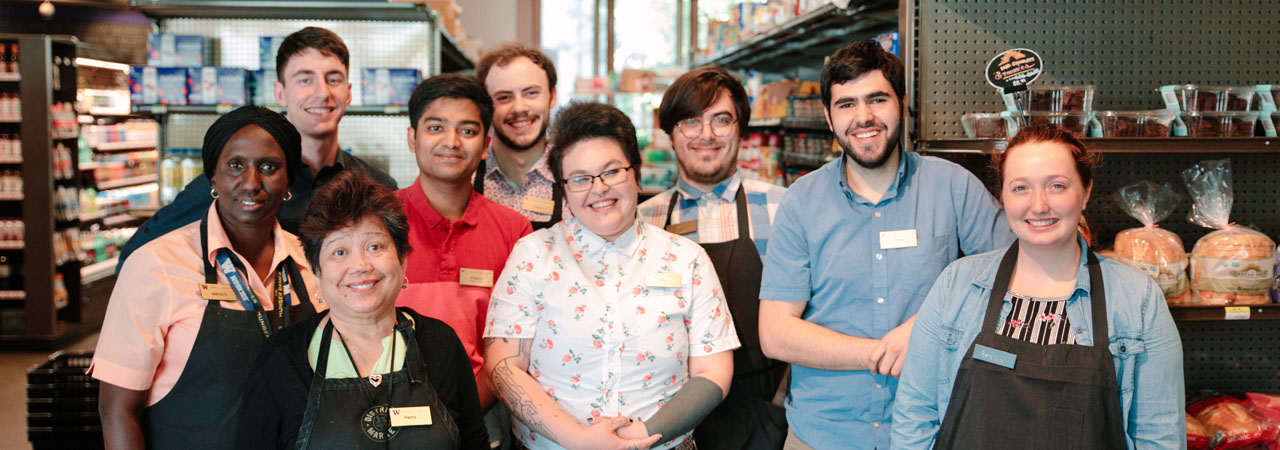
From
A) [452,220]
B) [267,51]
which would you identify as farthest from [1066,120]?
[267,51]

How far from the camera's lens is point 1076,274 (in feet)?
6.29

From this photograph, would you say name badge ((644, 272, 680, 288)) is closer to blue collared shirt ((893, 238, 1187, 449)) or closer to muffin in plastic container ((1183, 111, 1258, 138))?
blue collared shirt ((893, 238, 1187, 449))

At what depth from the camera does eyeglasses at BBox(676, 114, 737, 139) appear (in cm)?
285

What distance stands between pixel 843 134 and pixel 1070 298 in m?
0.70

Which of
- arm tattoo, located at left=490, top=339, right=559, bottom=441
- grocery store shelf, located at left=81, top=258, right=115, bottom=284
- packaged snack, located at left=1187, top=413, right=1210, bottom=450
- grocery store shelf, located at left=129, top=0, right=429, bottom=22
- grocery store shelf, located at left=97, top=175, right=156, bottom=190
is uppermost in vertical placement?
grocery store shelf, located at left=129, top=0, right=429, bottom=22

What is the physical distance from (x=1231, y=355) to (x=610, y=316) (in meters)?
2.38


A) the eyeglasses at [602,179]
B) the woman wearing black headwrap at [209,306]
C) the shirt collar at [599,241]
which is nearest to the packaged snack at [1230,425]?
the shirt collar at [599,241]

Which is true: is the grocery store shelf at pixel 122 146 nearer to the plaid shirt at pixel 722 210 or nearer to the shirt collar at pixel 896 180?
the plaid shirt at pixel 722 210

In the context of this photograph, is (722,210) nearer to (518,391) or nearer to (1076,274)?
(518,391)

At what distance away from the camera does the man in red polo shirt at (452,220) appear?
7.95ft

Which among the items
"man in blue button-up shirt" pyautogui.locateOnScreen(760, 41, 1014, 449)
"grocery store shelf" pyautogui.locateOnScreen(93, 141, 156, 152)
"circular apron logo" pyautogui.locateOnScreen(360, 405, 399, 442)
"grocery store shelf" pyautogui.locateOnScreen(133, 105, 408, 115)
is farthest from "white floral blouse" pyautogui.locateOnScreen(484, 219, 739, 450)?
"grocery store shelf" pyautogui.locateOnScreen(93, 141, 156, 152)

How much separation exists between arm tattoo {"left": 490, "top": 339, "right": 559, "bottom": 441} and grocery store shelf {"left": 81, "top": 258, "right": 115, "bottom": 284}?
21.2 feet

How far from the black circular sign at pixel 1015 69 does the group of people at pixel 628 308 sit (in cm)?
37

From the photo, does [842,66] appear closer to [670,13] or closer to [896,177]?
[896,177]
